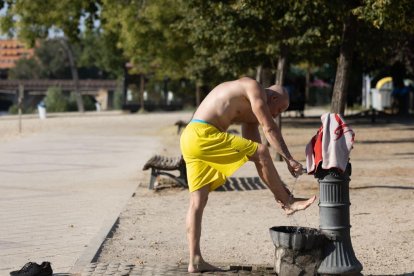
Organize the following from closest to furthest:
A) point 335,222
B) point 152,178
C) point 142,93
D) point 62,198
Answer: point 335,222 < point 62,198 < point 152,178 < point 142,93

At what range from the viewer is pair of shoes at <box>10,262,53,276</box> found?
6.33 meters

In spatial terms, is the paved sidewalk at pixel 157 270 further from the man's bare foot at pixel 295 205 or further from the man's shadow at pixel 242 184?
the man's shadow at pixel 242 184

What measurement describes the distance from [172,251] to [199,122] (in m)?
1.66

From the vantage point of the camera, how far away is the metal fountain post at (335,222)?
6293 millimetres

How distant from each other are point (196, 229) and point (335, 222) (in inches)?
A: 41.0

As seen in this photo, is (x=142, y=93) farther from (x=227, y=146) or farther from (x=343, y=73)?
(x=227, y=146)

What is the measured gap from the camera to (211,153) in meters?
6.63

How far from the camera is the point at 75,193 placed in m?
12.8

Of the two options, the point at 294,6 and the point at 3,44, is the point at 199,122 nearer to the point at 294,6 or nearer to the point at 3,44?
the point at 294,6

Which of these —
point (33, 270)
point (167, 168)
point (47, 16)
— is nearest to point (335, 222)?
point (33, 270)

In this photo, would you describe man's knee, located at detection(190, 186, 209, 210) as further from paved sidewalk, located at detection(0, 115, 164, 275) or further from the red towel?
paved sidewalk, located at detection(0, 115, 164, 275)

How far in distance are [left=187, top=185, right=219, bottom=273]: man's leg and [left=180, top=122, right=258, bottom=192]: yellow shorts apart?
63mm

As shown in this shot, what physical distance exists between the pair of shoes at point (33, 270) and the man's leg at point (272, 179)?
1.62m

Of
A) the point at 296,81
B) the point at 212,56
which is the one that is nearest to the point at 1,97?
the point at 296,81
